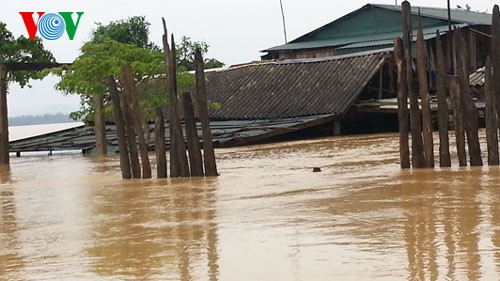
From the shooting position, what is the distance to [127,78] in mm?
16219

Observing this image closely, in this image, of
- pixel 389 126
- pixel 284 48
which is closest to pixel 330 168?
pixel 389 126

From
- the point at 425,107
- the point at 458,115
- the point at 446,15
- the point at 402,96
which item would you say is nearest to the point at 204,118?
the point at 402,96

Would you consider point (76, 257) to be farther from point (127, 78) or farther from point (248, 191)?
point (127, 78)

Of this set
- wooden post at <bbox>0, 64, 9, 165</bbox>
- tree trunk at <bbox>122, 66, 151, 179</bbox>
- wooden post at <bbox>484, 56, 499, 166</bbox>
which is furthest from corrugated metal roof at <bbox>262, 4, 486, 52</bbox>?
wooden post at <bbox>484, 56, 499, 166</bbox>

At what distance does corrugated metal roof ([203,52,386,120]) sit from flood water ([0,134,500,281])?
13563mm

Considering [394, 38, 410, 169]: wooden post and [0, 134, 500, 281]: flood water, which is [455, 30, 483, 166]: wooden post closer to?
[0, 134, 500, 281]: flood water

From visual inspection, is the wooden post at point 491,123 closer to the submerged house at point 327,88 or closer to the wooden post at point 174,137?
the wooden post at point 174,137

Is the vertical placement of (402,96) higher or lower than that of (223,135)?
higher

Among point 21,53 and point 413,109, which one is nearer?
point 413,109

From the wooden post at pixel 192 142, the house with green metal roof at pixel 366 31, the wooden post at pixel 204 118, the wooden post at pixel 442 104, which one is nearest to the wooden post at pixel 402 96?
the wooden post at pixel 442 104

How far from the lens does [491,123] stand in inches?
541

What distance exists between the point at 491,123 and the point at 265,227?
5.76 meters

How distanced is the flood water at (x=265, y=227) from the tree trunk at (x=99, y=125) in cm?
988

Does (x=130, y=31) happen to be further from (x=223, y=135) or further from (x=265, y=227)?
(x=265, y=227)
